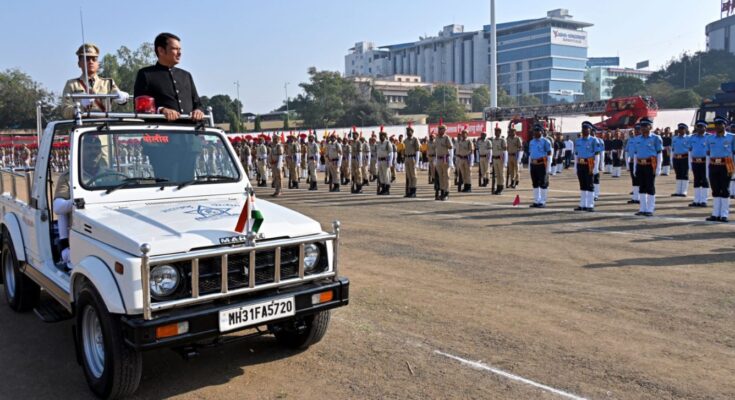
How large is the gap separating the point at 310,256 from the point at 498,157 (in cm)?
1611

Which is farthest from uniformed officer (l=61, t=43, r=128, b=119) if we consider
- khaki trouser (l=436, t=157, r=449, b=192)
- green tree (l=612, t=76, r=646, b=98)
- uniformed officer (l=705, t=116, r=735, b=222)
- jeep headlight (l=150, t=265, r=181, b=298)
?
green tree (l=612, t=76, r=646, b=98)

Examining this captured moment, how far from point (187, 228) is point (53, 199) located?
6.60ft

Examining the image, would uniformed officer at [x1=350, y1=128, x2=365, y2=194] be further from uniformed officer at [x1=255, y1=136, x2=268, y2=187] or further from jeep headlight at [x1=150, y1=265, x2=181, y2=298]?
jeep headlight at [x1=150, y1=265, x2=181, y2=298]

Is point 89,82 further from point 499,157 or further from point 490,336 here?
point 499,157

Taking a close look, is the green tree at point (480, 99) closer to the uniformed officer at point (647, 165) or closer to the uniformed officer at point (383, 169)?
the uniformed officer at point (383, 169)

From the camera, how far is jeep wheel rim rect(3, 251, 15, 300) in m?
6.46

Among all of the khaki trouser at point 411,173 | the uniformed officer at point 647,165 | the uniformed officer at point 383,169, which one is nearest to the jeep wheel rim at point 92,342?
the uniformed officer at point 647,165

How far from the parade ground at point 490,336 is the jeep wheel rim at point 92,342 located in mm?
280

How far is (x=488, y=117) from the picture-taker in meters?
48.8

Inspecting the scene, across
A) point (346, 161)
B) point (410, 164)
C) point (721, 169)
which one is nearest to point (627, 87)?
point (346, 161)

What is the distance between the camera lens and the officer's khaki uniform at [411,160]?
18547 mm

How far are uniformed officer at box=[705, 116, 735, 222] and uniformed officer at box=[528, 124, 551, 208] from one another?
3.66m

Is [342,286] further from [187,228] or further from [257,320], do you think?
[187,228]

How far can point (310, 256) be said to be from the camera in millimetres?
4535
